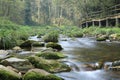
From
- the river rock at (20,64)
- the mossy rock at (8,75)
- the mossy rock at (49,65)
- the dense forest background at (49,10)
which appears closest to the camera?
the mossy rock at (8,75)

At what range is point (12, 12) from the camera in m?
64.1

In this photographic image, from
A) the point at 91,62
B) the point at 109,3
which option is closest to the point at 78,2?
the point at 109,3

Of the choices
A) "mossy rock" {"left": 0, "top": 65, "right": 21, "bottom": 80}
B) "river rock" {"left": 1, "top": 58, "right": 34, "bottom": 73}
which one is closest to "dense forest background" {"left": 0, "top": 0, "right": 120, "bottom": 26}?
"river rock" {"left": 1, "top": 58, "right": 34, "bottom": 73}

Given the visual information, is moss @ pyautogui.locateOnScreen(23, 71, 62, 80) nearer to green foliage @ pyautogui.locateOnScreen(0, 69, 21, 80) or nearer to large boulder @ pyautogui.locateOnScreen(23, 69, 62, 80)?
large boulder @ pyautogui.locateOnScreen(23, 69, 62, 80)

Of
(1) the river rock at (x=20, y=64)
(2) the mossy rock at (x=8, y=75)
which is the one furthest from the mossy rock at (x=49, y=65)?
(2) the mossy rock at (x=8, y=75)

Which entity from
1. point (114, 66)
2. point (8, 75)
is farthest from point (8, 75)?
point (114, 66)

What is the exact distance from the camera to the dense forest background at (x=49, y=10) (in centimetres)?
5191

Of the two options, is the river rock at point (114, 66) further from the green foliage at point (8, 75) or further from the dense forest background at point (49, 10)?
the dense forest background at point (49, 10)

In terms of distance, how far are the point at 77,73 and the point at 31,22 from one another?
70.3 meters

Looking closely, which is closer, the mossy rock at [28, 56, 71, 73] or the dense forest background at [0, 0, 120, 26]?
the mossy rock at [28, 56, 71, 73]

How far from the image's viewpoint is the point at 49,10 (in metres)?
90.8

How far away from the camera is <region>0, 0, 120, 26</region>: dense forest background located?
5191cm

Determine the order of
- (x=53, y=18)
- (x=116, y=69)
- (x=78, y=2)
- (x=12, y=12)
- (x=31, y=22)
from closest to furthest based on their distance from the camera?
(x=116, y=69) → (x=78, y=2) → (x=12, y=12) → (x=31, y=22) → (x=53, y=18)

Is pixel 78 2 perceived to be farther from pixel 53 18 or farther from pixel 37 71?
pixel 37 71
